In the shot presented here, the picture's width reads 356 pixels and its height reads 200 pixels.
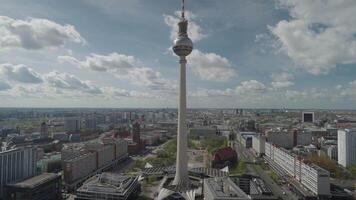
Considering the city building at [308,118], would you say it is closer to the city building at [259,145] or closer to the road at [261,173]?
the road at [261,173]

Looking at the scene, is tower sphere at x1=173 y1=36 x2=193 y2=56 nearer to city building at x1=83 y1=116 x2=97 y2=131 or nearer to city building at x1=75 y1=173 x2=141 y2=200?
city building at x1=75 y1=173 x2=141 y2=200

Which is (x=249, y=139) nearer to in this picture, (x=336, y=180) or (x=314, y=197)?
(x=336, y=180)

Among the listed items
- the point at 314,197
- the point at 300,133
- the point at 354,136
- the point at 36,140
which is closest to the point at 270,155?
the point at 354,136

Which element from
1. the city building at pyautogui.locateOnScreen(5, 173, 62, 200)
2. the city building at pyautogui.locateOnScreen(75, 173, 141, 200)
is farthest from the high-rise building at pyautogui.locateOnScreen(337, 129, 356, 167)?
the city building at pyautogui.locateOnScreen(5, 173, 62, 200)

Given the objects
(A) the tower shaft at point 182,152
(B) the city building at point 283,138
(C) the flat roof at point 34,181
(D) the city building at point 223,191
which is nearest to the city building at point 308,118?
(B) the city building at point 283,138

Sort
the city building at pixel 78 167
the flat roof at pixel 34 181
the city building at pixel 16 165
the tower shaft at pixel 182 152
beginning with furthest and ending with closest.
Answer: the city building at pixel 78 167, the tower shaft at pixel 182 152, the city building at pixel 16 165, the flat roof at pixel 34 181

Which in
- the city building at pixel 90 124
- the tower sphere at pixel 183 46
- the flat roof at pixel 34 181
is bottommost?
the flat roof at pixel 34 181
